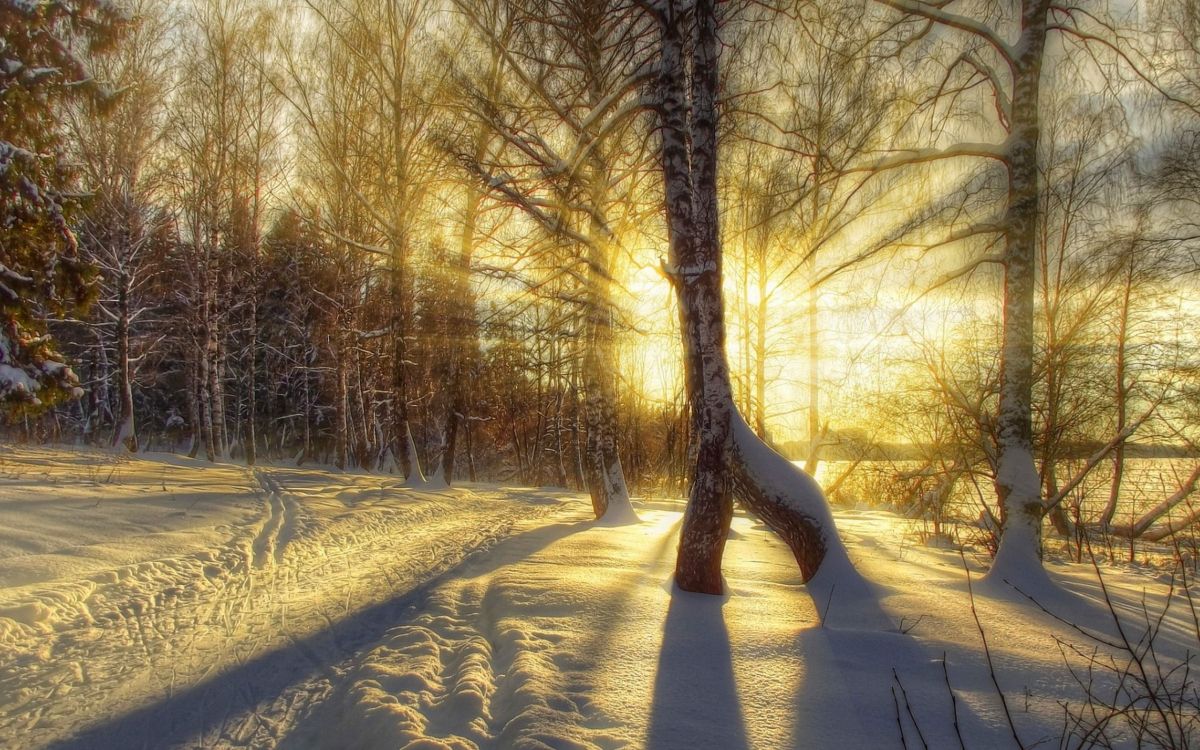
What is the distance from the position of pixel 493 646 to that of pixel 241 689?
1365 mm

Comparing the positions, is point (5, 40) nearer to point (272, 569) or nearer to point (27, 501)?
point (27, 501)

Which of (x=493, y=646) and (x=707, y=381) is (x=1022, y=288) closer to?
(x=707, y=381)

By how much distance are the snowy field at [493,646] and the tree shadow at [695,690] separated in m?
0.01

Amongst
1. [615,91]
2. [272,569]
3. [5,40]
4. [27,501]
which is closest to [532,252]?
[615,91]

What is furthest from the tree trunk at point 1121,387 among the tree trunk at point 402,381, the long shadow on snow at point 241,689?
the tree trunk at point 402,381

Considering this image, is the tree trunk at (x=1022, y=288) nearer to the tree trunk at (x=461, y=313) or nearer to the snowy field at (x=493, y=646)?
the snowy field at (x=493, y=646)

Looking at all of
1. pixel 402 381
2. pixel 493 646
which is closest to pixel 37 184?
pixel 402 381

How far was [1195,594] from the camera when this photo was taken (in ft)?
15.5

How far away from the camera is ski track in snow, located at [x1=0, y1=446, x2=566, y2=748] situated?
2.62 m

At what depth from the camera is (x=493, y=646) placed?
11.0ft

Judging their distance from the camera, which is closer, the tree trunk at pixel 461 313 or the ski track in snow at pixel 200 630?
the ski track in snow at pixel 200 630

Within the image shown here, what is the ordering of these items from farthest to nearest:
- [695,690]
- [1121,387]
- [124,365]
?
[124,365]
[1121,387]
[695,690]

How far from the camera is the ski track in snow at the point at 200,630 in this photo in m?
2.62

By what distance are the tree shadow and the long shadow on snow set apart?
198cm
